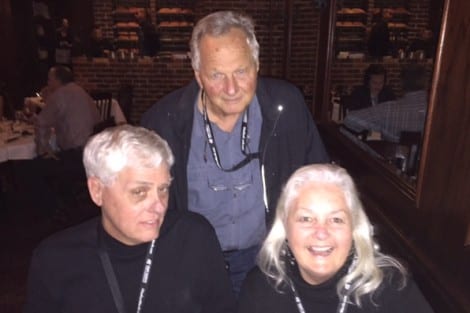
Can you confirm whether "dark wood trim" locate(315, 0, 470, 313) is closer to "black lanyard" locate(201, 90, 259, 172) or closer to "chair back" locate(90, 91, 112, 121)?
"black lanyard" locate(201, 90, 259, 172)

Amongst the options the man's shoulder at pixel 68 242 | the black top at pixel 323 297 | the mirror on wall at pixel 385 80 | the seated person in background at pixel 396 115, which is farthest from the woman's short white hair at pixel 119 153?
the seated person in background at pixel 396 115

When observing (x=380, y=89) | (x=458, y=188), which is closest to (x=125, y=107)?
(x=380, y=89)

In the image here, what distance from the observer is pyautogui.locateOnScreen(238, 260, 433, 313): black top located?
1.50 meters

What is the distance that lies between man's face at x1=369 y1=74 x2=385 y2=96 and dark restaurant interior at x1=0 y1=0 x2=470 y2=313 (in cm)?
31

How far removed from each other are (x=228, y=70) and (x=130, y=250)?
0.69 meters

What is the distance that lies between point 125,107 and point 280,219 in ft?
17.6

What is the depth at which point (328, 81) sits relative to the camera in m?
3.90

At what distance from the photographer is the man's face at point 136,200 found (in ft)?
5.10

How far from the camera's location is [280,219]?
166 cm

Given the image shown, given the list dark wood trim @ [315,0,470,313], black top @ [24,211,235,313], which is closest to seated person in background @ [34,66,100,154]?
black top @ [24,211,235,313]

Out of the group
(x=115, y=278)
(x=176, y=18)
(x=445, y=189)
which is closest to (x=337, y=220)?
(x=445, y=189)

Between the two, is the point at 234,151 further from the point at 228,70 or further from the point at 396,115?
the point at 396,115

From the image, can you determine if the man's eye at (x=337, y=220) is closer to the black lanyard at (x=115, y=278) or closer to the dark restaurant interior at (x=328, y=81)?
the dark restaurant interior at (x=328, y=81)

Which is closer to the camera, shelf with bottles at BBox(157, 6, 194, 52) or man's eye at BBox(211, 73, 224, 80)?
man's eye at BBox(211, 73, 224, 80)
